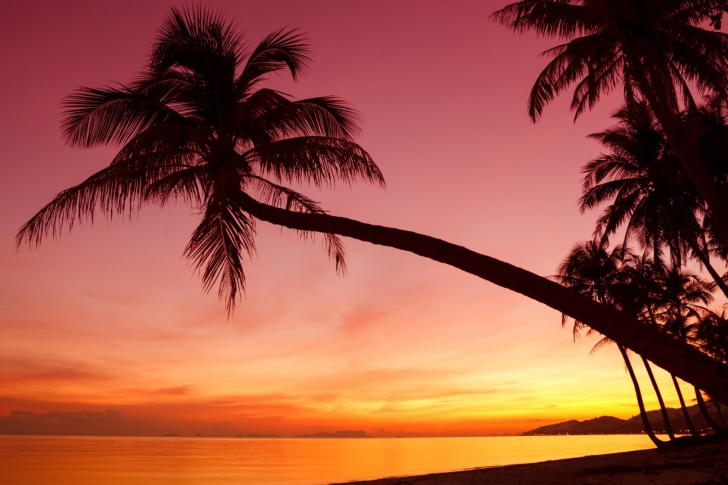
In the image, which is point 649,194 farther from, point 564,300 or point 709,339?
point 564,300

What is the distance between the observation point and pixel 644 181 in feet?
61.1

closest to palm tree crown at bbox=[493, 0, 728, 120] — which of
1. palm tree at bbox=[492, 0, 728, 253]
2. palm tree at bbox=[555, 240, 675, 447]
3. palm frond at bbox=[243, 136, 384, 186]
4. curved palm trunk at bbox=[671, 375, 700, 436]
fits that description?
palm tree at bbox=[492, 0, 728, 253]

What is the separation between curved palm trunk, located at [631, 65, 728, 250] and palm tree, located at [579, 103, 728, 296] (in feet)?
28.3

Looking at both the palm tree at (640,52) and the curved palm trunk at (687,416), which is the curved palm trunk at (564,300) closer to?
the palm tree at (640,52)

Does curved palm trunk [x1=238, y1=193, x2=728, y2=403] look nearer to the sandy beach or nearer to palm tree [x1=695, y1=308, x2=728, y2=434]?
the sandy beach

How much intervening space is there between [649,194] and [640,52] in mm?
10251

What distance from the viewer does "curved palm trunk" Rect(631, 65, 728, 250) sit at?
7.75m

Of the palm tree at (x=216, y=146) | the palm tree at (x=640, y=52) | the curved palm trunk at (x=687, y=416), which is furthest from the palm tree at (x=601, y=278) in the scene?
A: the palm tree at (x=216, y=146)

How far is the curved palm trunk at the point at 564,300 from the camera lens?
3.71 metres

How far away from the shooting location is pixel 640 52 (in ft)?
30.5

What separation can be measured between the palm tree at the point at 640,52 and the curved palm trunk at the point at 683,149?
0.01 metres

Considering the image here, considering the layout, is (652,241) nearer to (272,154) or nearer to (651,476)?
(651,476)

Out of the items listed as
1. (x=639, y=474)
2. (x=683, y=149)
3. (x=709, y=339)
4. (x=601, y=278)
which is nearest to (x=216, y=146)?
(x=683, y=149)

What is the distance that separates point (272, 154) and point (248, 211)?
89 centimetres
